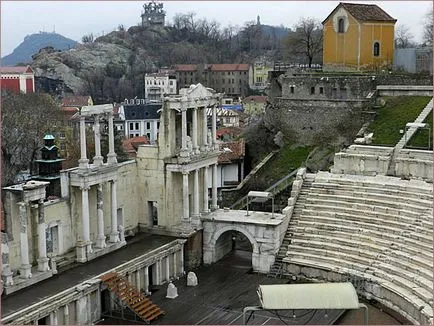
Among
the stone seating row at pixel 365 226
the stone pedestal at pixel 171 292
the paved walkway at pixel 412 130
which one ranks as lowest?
the stone pedestal at pixel 171 292

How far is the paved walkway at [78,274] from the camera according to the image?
19.9 m

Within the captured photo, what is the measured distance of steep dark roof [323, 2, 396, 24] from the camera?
4009cm

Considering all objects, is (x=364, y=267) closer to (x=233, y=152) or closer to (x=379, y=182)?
(x=379, y=182)

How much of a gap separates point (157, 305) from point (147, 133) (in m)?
48.1

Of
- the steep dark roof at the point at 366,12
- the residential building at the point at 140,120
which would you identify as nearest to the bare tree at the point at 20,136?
the steep dark roof at the point at 366,12

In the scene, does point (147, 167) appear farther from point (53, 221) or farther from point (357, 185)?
point (357, 185)

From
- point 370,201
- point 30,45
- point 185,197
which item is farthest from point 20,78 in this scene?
point 30,45

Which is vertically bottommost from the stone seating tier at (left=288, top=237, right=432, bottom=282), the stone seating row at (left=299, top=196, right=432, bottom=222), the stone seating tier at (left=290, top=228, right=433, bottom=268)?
the stone seating tier at (left=288, top=237, right=432, bottom=282)

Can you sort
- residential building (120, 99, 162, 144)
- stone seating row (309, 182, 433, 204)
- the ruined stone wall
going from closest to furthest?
stone seating row (309, 182, 433, 204), the ruined stone wall, residential building (120, 99, 162, 144)

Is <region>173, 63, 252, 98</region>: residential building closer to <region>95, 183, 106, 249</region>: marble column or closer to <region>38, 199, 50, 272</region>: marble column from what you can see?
<region>95, 183, 106, 249</region>: marble column

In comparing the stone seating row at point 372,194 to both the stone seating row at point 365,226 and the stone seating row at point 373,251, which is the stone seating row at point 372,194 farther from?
the stone seating row at point 373,251

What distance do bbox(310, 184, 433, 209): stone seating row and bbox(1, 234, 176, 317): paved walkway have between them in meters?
7.10

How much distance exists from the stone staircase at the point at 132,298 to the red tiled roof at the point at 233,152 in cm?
1648

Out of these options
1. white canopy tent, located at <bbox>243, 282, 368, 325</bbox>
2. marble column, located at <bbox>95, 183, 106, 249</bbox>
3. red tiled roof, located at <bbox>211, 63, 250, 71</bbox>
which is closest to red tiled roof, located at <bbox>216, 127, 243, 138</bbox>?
marble column, located at <bbox>95, 183, 106, 249</bbox>
